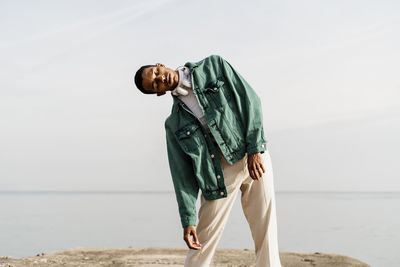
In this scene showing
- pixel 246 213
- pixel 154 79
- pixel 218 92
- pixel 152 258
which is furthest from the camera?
pixel 152 258

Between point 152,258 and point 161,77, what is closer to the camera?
point 161,77

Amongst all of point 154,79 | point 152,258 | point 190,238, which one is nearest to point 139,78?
point 154,79

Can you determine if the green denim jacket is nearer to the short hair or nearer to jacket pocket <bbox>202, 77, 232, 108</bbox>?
jacket pocket <bbox>202, 77, 232, 108</bbox>

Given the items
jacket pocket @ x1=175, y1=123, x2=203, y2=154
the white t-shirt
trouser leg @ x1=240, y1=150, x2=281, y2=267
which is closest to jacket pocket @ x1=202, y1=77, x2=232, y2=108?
the white t-shirt

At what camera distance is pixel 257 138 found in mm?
3311

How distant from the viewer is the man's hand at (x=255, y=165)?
10.8 feet

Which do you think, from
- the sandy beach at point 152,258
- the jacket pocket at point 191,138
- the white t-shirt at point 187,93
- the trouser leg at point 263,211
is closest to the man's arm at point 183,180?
the jacket pocket at point 191,138

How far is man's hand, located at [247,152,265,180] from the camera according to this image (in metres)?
3.30

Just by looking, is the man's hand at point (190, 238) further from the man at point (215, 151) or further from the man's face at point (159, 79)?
the man's face at point (159, 79)

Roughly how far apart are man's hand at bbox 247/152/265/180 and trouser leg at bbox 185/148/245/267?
5.6 inches

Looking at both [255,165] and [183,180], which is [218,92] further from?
[183,180]

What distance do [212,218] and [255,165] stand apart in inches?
19.4

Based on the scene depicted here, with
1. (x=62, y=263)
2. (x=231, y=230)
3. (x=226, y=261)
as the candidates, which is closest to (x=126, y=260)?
(x=62, y=263)

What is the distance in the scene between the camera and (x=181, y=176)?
3.54 meters
